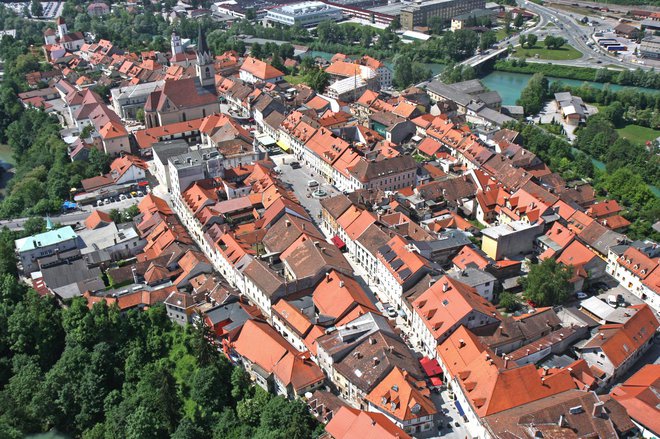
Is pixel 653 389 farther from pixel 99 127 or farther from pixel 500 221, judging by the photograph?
pixel 99 127

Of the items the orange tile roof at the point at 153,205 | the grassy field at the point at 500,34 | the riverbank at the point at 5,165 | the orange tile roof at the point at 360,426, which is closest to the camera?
the orange tile roof at the point at 360,426

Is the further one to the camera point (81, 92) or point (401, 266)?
point (81, 92)

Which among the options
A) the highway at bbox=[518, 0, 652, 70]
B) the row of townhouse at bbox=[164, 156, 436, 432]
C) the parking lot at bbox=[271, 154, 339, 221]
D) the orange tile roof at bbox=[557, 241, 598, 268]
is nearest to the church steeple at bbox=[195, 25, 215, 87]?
the parking lot at bbox=[271, 154, 339, 221]

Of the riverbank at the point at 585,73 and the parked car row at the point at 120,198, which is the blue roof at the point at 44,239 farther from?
the riverbank at the point at 585,73

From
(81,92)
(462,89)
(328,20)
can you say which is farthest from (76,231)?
(328,20)

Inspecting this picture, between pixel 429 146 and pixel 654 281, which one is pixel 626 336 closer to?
pixel 654 281

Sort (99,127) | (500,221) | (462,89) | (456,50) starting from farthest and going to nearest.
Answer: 1. (456,50)
2. (462,89)
3. (99,127)
4. (500,221)

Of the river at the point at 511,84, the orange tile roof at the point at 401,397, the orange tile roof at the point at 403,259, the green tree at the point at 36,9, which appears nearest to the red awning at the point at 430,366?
the orange tile roof at the point at 401,397
